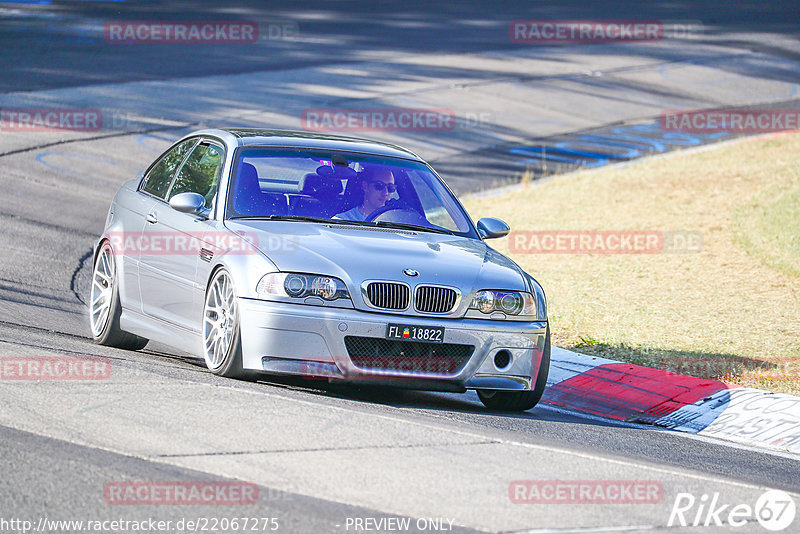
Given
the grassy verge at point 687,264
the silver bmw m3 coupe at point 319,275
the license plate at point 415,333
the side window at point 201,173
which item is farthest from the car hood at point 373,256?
the grassy verge at point 687,264

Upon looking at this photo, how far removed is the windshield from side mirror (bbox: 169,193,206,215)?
205 mm

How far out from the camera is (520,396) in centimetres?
814


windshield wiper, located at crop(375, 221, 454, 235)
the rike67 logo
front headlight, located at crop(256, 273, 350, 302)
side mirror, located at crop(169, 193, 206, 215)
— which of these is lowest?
the rike67 logo

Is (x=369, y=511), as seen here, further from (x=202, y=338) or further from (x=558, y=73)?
(x=558, y=73)

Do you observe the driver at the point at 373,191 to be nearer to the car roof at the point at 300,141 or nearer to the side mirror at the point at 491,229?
the car roof at the point at 300,141

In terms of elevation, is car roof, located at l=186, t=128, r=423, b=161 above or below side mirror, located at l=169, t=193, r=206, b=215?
above

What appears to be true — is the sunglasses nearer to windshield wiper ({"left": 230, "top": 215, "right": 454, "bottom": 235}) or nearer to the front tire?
windshield wiper ({"left": 230, "top": 215, "right": 454, "bottom": 235})

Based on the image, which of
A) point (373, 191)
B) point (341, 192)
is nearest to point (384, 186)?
point (373, 191)

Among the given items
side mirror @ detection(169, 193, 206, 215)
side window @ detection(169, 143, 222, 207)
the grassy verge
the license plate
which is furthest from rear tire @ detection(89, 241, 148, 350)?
the grassy verge

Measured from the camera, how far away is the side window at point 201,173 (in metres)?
8.70

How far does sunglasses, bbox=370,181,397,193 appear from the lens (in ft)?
28.7

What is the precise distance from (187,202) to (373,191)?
1.29 metres

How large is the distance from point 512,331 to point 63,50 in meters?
21.8

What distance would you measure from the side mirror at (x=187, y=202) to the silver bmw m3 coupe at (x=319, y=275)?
0.01 metres
